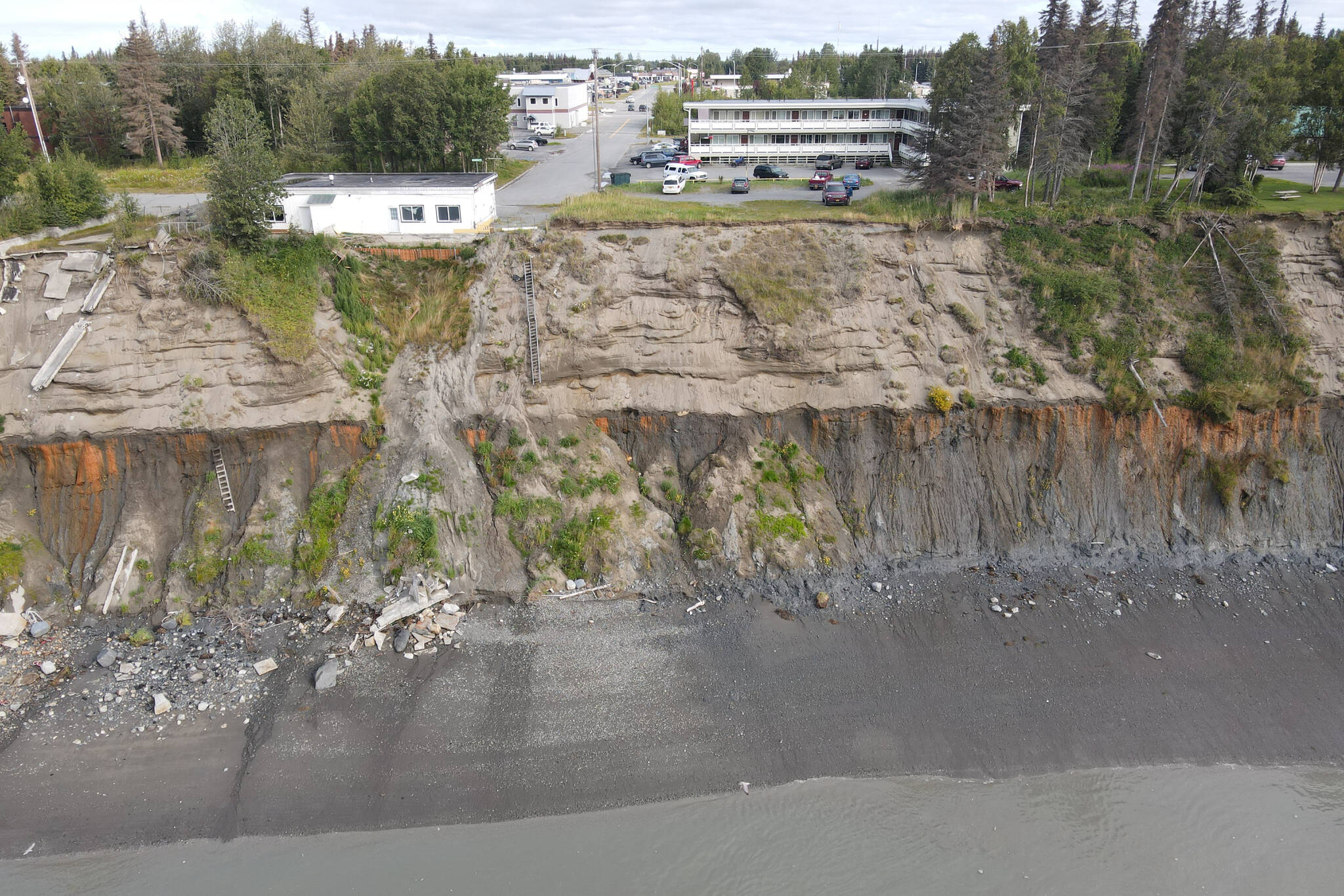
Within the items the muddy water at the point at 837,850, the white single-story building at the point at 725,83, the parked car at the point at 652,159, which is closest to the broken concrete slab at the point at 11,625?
the muddy water at the point at 837,850

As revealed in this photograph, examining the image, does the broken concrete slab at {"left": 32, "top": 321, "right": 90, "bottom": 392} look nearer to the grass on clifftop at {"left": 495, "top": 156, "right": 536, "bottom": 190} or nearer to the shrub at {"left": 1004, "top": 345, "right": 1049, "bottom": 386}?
the grass on clifftop at {"left": 495, "top": 156, "right": 536, "bottom": 190}

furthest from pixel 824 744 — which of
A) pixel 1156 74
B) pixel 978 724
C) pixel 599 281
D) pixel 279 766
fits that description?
pixel 1156 74

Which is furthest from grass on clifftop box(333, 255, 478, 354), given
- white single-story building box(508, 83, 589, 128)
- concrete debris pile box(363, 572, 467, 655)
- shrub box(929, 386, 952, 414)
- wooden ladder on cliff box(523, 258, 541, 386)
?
white single-story building box(508, 83, 589, 128)

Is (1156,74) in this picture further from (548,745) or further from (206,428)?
(206,428)

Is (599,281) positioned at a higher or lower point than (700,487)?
higher

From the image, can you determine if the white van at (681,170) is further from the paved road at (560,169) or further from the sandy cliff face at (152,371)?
the sandy cliff face at (152,371)

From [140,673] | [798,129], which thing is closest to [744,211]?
[798,129]
